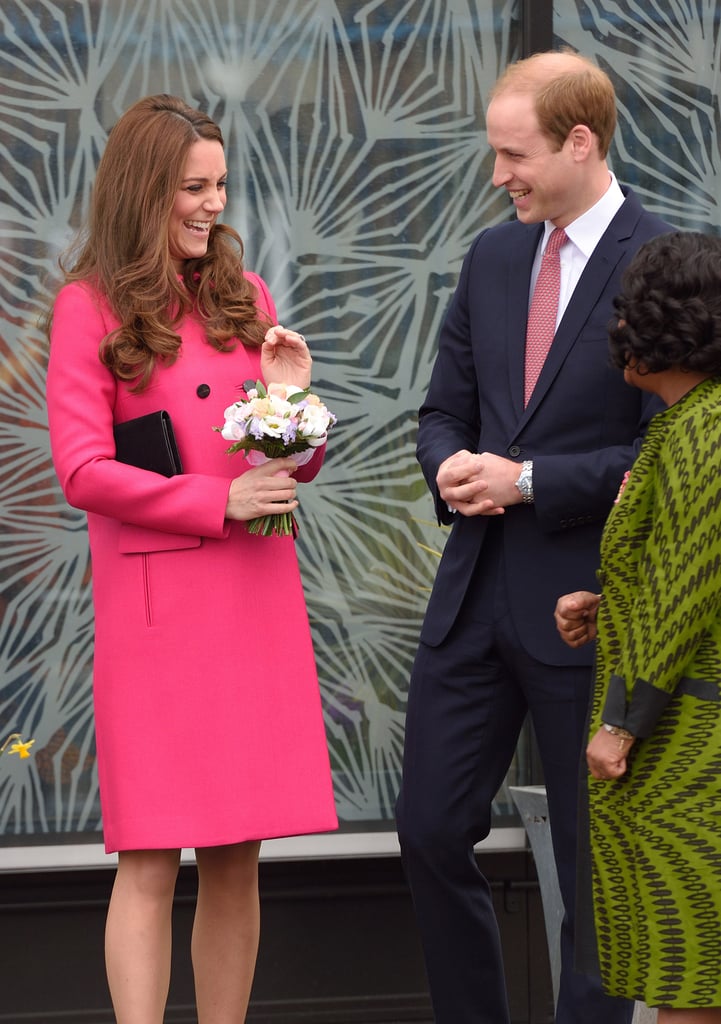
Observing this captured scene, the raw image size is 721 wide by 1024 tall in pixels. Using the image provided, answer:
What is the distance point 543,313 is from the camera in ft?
10.3

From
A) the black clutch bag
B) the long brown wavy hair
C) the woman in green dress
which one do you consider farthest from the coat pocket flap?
the woman in green dress

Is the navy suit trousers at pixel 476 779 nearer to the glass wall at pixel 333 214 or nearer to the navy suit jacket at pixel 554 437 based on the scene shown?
the navy suit jacket at pixel 554 437

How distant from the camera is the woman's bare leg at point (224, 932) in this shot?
324cm

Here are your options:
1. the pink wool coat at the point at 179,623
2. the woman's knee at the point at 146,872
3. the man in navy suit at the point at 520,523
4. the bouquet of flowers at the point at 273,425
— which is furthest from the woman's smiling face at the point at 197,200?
the woman's knee at the point at 146,872

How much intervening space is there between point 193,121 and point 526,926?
2494mm

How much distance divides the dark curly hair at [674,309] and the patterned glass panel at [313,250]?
68.5 inches

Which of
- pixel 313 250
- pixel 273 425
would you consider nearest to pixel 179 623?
pixel 273 425

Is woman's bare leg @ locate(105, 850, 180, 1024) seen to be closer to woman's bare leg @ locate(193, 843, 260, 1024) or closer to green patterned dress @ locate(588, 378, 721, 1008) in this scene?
woman's bare leg @ locate(193, 843, 260, 1024)

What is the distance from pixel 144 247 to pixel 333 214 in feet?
4.00

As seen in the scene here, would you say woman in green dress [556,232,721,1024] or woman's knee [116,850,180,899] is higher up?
woman in green dress [556,232,721,1024]

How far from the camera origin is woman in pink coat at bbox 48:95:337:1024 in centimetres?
308

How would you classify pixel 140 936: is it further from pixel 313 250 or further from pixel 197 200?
pixel 313 250

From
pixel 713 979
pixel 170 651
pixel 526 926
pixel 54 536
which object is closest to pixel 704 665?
pixel 713 979

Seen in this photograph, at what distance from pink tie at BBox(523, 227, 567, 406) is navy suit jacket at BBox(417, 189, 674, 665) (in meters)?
0.02
